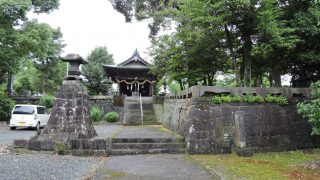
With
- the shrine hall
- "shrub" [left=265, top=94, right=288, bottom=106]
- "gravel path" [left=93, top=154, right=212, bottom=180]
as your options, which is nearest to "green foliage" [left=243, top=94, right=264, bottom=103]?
"shrub" [left=265, top=94, right=288, bottom=106]

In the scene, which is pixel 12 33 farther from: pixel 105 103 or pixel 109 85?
pixel 109 85

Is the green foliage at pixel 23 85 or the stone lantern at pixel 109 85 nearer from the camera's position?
the stone lantern at pixel 109 85

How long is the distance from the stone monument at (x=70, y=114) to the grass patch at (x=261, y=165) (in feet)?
12.7

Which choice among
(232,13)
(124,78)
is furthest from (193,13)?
(124,78)

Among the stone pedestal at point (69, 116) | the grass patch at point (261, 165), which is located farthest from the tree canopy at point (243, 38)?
the stone pedestal at point (69, 116)

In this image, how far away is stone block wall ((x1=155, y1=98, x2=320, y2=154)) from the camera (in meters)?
10.4

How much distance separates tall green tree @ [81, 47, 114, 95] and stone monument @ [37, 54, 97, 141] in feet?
90.9

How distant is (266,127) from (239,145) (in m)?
1.47

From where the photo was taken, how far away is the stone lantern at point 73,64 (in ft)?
37.1

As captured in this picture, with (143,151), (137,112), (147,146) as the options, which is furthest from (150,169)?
(137,112)

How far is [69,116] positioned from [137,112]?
48.2 feet

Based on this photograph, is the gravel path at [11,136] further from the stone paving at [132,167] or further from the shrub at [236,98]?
the shrub at [236,98]

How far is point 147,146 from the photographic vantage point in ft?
34.6

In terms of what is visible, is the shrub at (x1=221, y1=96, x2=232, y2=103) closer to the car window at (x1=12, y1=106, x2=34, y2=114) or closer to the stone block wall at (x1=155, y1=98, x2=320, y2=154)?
the stone block wall at (x1=155, y1=98, x2=320, y2=154)
